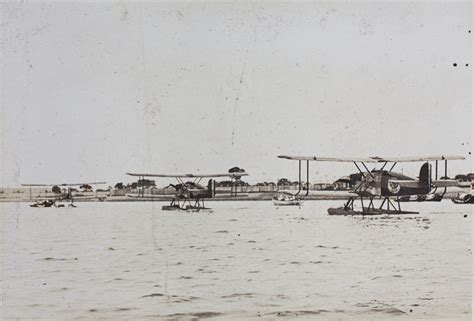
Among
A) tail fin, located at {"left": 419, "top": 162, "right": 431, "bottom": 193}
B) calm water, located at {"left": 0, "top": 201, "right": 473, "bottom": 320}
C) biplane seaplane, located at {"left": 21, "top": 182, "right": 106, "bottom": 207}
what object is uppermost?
tail fin, located at {"left": 419, "top": 162, "right": 431, "bottom": 193}

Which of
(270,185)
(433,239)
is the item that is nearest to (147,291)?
(270,185)

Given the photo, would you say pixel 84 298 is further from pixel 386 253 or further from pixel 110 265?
pixel 386 253

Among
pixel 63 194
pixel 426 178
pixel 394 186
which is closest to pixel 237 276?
pixel 63 194

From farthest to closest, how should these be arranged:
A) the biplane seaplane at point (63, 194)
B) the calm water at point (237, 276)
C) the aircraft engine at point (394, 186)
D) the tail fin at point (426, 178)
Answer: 1. the aircraft engine at point (394, 186)
2. the tail fin at point (426, 178)
3. the biplane seaplane at point (63, 194)
4. the calm water at point (237, 276)

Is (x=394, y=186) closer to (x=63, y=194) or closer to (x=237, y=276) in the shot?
(x=63, y=194)

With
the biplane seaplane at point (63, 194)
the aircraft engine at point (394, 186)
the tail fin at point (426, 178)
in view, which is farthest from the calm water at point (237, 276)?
the aircraft engine at point (394, 186)

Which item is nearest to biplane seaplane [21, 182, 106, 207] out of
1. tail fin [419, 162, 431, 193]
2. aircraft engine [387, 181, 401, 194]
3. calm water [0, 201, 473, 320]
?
calm water [0, 201, 473, 320]

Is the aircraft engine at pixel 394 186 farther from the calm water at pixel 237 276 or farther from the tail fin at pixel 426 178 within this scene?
the calm water at pixel 237 276

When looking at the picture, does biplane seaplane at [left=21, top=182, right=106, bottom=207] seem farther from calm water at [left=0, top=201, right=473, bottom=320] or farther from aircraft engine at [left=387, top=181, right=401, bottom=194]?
aircraft engine at [left=387, top=181, right=401, bottom=194]
